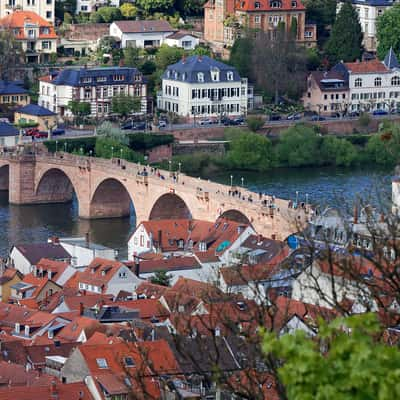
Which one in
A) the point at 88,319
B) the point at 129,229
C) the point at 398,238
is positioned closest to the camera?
the point at 398,238

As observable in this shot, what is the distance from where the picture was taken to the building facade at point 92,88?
232 ft

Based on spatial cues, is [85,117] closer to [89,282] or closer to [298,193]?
[298,193]

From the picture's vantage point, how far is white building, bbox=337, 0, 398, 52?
79375 mm

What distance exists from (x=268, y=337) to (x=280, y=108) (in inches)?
2502

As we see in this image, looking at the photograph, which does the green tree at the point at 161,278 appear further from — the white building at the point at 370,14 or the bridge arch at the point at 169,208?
the white building at the point at 370,14

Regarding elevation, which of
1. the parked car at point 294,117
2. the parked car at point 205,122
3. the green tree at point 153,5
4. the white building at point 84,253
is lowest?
the white building at point 84,253

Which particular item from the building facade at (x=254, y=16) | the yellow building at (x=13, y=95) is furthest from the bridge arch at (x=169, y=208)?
the building facade at (x=254, y=16)

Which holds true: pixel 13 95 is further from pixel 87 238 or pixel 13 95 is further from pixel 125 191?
pixel 87 238

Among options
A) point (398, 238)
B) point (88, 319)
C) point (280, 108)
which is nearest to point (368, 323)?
point (398, 238)

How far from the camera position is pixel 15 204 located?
201 ft

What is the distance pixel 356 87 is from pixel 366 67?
3.15 feet

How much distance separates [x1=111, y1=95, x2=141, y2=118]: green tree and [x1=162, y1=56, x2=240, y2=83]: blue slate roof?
197cm

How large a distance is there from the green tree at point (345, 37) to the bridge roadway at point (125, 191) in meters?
17.2

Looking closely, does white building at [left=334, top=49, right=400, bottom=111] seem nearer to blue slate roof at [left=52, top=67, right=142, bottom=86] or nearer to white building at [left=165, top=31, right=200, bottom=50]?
white building at [left=165, top=31, right=200, bottom=50]
